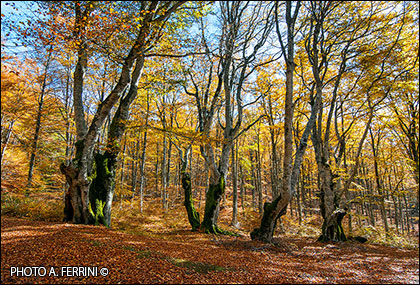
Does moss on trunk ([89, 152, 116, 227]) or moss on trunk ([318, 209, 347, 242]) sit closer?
moss on trunk ([89, 152, 116, 227])

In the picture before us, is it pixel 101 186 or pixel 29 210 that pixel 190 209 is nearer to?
pixel 101 186

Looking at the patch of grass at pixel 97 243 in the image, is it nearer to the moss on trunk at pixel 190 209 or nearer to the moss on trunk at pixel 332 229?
the moss on trunk at pixel 190 209

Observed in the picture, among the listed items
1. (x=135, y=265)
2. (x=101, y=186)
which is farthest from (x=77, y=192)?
(x=135, y=265)

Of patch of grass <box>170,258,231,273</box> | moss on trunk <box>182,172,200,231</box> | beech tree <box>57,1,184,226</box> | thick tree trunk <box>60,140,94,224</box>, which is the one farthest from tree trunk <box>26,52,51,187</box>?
patch of grass <box>170,258,231,273</box>

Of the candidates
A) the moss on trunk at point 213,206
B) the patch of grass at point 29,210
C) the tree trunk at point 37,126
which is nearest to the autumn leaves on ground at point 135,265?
the patch of grass at point 29,210

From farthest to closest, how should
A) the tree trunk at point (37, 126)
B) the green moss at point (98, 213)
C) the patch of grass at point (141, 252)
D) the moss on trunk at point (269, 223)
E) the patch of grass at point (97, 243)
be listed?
the tree trunk at point (37, 126) < the moss on trunk at point (269, 223) < the green moss at point (98, 213) < the patch of grass at point (97, 243) < the patch of grass at point (141, 252)

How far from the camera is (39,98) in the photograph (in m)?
11.5

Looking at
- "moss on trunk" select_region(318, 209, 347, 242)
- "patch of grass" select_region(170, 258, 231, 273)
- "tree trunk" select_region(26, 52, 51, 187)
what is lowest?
"moss on trunk" select_region(318, 209, 347, 242)

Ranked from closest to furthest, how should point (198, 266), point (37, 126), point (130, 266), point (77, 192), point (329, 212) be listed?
point (130, 266), point (198, 266), point (77, 192), point (329, 212), point (37, 126)

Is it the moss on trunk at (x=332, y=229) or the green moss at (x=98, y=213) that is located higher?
the green moss at (x=98, y=213)

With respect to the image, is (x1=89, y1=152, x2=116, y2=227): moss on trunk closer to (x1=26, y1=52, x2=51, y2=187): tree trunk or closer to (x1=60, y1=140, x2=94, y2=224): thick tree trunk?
(x1=60, y1=140, x2=94, y2=224): thick tree trunk

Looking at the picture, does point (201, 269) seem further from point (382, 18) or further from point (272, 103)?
point (272, 103)

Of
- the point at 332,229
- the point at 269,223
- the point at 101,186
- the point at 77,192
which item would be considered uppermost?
the point at 101,186
